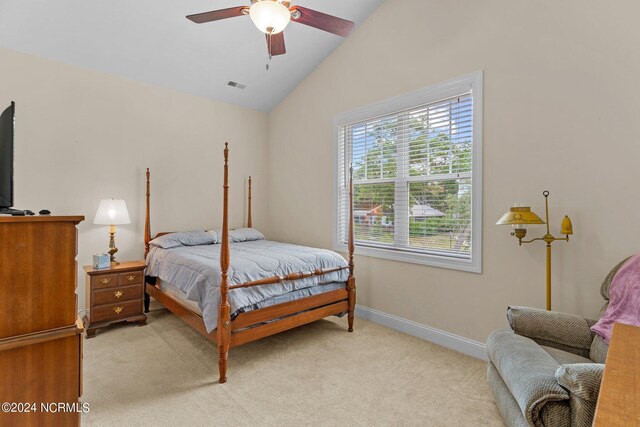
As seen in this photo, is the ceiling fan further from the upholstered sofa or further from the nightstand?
the nightstand

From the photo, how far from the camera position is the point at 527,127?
244cm

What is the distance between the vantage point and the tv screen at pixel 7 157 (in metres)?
1.39

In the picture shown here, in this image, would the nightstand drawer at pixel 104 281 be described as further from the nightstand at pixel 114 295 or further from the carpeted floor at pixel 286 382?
the carpeted floor at pixel 286 382

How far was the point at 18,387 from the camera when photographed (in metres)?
1.19

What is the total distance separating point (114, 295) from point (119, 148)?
5.33 feet

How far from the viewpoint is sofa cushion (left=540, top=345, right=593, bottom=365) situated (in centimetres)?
171

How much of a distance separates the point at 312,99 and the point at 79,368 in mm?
3714

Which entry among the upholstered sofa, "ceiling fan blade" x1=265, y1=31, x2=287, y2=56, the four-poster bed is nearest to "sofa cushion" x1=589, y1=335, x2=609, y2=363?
the upholstered sofa

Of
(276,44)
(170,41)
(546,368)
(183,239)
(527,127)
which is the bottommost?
(546,368)

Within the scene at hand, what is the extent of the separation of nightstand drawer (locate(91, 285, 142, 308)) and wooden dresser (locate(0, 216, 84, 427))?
6.90 ft

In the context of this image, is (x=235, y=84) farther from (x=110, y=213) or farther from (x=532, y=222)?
(x=532, y=222)

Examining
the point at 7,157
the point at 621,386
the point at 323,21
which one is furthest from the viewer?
the point at 323,21

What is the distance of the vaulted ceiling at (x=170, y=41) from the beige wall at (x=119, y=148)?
7.6 inches

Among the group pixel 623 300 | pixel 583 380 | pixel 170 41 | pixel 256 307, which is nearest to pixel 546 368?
pixel 583 380
